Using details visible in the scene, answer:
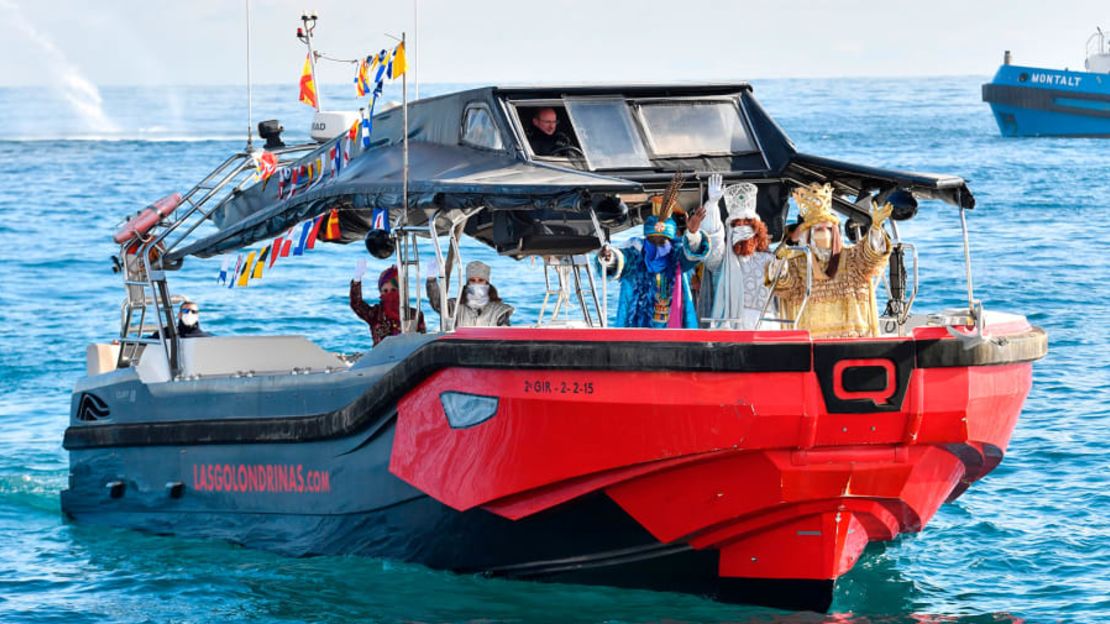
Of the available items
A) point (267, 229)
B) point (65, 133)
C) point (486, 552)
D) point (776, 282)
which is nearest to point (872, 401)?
point (776, 282)

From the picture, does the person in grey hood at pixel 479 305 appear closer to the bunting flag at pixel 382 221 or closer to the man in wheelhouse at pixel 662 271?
the bunting flag at pixel 382 221

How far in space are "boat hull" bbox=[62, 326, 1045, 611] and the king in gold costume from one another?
51cm

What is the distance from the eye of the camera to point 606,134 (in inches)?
473

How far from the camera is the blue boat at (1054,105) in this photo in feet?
202

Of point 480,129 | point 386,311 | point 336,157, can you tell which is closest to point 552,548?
point 386,311

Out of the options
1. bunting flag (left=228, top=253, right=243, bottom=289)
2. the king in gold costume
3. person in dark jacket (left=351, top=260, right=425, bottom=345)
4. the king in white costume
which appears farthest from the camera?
bunting flag (left=228, top=253, right=243, bottom=289)

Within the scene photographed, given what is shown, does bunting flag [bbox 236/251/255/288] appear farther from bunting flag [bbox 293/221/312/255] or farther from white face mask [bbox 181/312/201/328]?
white face mask [bbox 181/312/201/328]

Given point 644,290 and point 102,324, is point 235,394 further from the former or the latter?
point 102,324

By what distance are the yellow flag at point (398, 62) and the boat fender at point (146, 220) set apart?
10.3 feet

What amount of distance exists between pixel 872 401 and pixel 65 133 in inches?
2546

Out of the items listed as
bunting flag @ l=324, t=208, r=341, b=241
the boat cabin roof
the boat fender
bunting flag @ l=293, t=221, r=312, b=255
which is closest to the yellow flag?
the boat cabin roof

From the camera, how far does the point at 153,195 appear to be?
4534cm

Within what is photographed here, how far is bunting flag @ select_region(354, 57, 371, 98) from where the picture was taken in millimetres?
12273

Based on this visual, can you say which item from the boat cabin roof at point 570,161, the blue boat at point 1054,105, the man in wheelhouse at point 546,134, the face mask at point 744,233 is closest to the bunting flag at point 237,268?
the boat cabin roof at point 570,161
